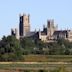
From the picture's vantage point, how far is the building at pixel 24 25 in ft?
477

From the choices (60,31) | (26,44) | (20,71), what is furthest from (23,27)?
(20,71)

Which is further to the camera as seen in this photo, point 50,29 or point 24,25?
point 24,25

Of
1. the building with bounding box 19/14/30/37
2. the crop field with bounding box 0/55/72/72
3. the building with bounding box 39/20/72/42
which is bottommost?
the crop field with bounding box 0/55/72/72

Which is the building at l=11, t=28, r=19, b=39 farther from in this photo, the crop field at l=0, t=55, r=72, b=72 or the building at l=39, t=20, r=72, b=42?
the crop field at l=0, t=55, r=72, b=72

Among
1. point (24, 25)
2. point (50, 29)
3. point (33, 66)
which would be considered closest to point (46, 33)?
point (50, 29)

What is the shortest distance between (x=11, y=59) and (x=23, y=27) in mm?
89677

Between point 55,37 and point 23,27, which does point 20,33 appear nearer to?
point 23,27

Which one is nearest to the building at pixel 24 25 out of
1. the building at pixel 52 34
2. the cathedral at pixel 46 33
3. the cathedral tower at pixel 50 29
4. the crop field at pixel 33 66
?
the cathedral at pixel 46 33

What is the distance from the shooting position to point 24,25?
149 meters

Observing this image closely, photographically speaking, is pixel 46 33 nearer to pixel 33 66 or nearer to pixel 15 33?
pixel 15 33

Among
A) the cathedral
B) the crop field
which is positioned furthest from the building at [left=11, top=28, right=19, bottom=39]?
the crop field

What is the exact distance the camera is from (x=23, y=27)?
14688 centimetres

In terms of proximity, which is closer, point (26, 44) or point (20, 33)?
point (26, 44)

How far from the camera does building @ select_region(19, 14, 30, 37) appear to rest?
145 m
